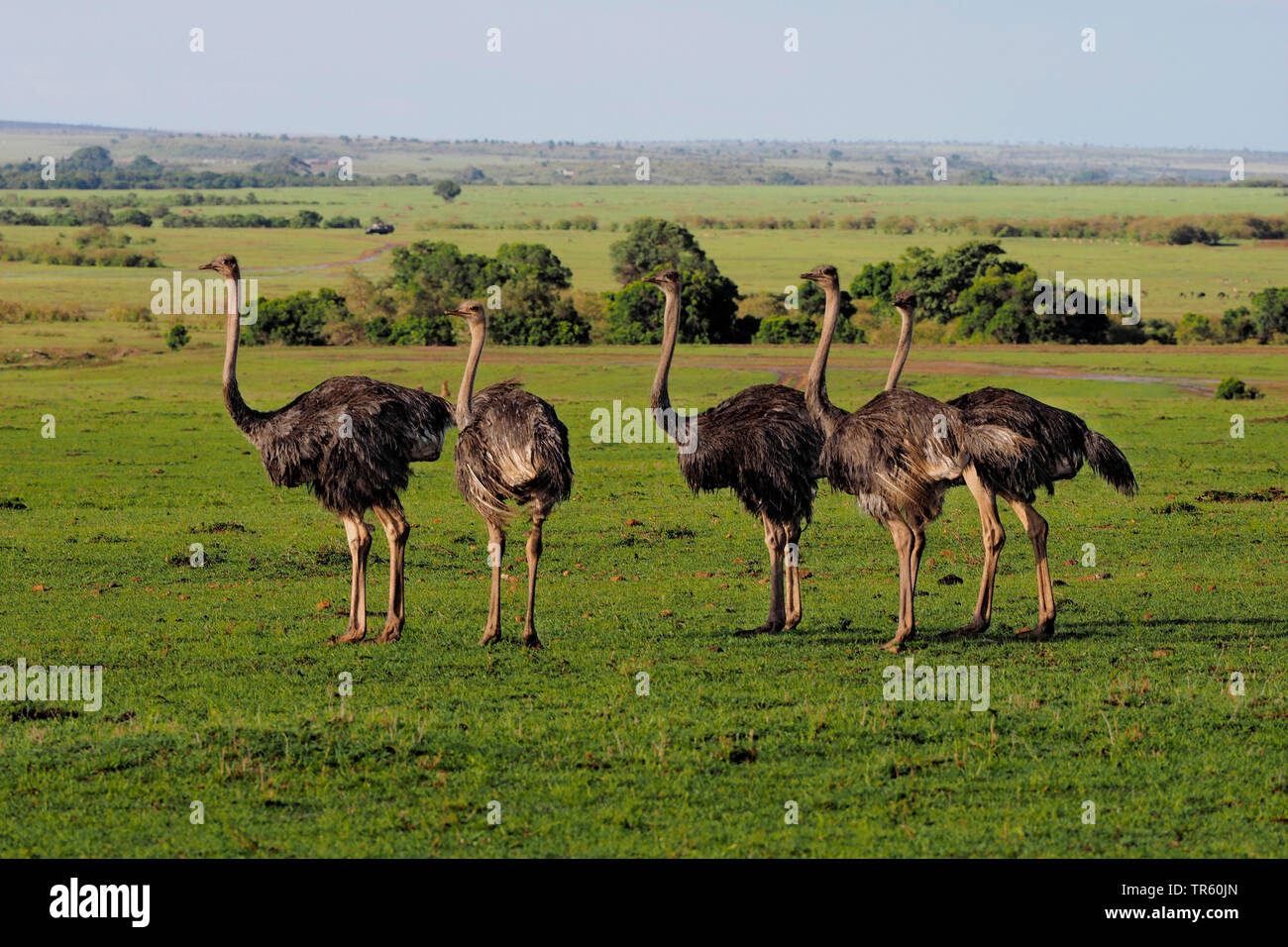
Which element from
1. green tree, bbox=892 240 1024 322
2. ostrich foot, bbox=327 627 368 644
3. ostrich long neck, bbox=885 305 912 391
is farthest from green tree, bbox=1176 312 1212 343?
ostrich foot, bbox=327 627 368 644

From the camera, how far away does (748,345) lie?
5159 cm

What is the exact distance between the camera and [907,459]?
13.2 m

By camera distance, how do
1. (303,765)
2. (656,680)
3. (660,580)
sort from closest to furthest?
(303,765)
(656,680)
(660,580)

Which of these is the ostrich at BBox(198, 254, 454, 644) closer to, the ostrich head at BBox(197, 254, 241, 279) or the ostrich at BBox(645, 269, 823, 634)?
the ostrich head at BBox(197, 254, 241, 279)

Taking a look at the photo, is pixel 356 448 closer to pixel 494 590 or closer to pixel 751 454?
pixel 494 590

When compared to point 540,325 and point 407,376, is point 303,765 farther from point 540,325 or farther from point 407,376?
point 540,325

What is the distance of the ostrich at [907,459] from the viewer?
1305 centimetres

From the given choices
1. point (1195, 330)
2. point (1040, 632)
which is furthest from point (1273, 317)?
point (1040, 632)

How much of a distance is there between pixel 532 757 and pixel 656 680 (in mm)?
2422

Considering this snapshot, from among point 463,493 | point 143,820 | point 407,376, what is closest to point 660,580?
point 463,493

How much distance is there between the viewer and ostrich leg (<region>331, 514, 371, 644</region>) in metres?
14.0

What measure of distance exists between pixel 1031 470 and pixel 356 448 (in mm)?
5898

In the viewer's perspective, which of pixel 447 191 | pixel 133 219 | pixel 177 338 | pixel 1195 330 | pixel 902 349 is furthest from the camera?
pixel 447 191

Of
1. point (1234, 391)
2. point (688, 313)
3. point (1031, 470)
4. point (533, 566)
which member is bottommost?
point (533, 566)
